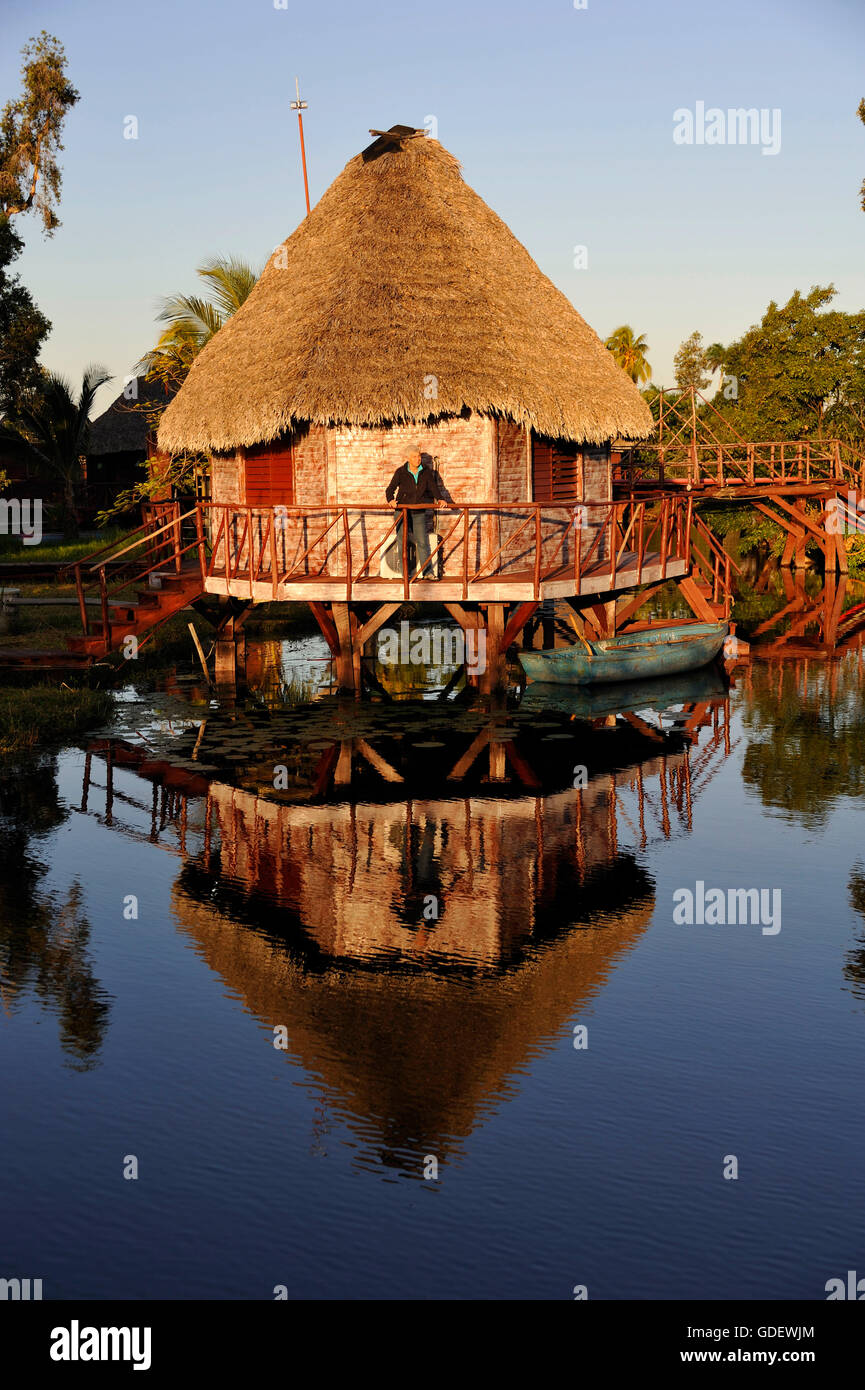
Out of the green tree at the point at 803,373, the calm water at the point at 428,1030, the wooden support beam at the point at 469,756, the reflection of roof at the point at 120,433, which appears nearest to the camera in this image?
the calm water at the point at 428,1030

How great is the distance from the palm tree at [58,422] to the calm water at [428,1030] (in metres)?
25.4

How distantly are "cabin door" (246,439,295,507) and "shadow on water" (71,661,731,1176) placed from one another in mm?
3535

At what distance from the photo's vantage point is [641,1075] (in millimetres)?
7988

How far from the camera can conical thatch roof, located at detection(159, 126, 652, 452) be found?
1938 centimetres

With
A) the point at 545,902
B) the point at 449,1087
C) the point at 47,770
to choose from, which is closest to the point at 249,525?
the point at 47,770

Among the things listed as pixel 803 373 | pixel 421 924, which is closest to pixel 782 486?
pixel 803 373

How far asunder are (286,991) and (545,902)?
8.95ft

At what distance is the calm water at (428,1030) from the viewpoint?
20.8 ft

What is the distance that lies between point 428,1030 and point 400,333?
44.2 feet

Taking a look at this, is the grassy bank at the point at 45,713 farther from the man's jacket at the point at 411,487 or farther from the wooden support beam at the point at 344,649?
the man's jacket at the point at 411,487

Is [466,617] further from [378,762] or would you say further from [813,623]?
[813,623]

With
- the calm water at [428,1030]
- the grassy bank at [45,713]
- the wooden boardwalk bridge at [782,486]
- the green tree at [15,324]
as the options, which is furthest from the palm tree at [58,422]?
the calm water at [428,1030]
